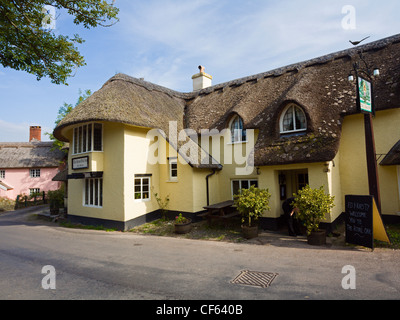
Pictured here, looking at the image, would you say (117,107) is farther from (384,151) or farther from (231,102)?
(384,151)

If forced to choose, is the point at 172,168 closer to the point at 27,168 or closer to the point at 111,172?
the point at 111,172

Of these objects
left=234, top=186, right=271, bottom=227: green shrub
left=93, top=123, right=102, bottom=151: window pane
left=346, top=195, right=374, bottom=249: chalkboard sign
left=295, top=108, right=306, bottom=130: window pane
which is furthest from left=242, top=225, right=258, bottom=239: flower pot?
left=93, top=123, right=102, bottom=151: window pane

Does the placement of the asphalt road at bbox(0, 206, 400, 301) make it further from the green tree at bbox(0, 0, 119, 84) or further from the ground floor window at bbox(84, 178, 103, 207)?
the green tree at bbox(0, 0, 119, 84)

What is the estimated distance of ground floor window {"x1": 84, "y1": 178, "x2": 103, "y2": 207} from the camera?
14000 mm

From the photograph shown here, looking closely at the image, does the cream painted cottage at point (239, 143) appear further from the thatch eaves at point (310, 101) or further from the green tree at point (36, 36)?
the green tree at point (36, 36)

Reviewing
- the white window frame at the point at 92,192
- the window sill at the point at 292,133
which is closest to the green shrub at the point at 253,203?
the window sill at the point at 292,133

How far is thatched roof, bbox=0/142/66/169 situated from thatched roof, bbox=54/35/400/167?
54.1 feet

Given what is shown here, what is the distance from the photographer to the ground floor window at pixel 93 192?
14.0m

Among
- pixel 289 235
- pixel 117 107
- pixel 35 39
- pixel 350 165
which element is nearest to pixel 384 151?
pixel 350 165

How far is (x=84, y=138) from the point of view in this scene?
14.2 m

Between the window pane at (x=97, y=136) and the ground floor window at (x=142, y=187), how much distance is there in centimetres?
287

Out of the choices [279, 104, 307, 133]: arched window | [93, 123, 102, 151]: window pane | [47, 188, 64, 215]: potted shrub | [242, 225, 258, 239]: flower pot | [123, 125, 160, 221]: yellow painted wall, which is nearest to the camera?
[242, 225, 258, 239]: flower pot

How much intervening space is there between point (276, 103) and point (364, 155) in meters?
4.91

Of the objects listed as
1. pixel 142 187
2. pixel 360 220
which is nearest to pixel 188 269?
pixel 360 220
